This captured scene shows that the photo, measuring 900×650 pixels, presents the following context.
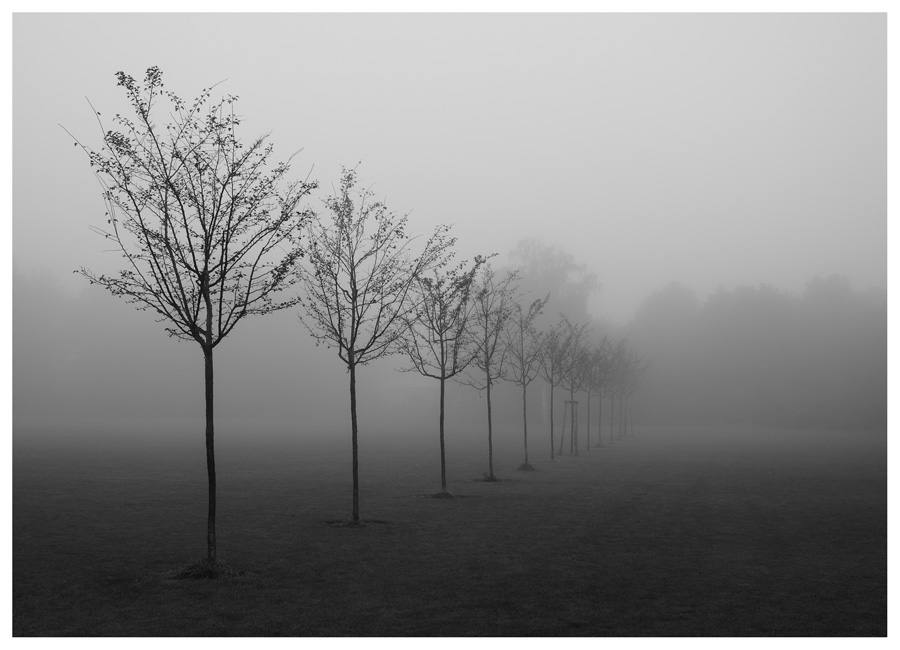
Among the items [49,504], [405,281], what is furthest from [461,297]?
[49,504]

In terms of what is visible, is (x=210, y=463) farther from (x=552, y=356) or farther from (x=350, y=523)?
(x=552, y=356)

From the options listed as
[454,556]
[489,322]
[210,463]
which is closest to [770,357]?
[489,322]

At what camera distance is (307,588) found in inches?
496

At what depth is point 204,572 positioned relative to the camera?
43.9 feet

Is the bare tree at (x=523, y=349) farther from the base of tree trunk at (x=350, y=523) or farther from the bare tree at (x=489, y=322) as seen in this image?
the base of tree trunk at (x=350, y=523)

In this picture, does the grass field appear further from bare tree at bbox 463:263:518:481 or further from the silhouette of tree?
the silhouette of tree

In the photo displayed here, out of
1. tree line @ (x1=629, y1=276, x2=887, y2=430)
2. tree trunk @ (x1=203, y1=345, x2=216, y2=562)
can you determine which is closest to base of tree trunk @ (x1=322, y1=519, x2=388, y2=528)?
tree trunk @ (x1=203, y1=345, x2=216, y2=562)

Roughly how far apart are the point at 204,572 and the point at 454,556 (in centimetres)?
471

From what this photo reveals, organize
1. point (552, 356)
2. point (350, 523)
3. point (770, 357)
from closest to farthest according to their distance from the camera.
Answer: point (350, 523) < point (552, 356) < point (770, 357)

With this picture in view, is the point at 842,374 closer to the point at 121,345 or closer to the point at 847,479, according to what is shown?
the point at 847,479

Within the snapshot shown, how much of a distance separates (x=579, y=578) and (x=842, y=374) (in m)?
104

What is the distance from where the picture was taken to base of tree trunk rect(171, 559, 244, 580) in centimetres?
1332

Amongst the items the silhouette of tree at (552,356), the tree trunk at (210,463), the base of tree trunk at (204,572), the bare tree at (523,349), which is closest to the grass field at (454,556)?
the base of tree trunk at (204,572)

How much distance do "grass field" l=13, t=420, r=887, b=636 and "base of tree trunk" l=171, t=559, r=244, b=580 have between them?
24 cm
